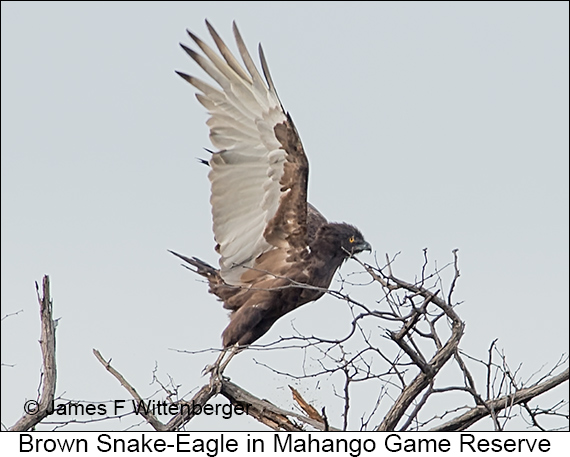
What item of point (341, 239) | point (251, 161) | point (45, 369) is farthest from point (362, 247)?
point (45, 369)

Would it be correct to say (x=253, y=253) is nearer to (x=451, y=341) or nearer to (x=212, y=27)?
(x=212, y=27)

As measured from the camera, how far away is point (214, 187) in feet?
20.9

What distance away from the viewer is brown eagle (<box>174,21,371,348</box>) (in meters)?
6.25

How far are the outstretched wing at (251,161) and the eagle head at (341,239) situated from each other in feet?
0.56

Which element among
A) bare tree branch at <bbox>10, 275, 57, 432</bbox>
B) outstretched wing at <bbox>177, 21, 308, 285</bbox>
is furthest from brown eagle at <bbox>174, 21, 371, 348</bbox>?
bare tree branch at <bbox>10, 275, 57, 432</bbox>

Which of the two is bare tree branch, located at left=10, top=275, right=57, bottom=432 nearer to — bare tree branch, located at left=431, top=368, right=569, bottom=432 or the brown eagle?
the brown eagle

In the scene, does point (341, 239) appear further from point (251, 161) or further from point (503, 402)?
point (503, 402)

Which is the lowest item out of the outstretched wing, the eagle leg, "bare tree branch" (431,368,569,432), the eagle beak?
"bare tree branch" (431,368,569,432)

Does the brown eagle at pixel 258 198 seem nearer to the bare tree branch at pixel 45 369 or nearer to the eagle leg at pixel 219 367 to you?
the eagle leg at pixel 219 367

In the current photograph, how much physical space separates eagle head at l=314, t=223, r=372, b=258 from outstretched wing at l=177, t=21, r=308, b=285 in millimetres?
172

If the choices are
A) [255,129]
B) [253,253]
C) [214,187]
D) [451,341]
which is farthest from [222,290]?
[451,341]

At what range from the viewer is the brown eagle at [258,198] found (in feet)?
20.5

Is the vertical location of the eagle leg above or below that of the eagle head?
below
